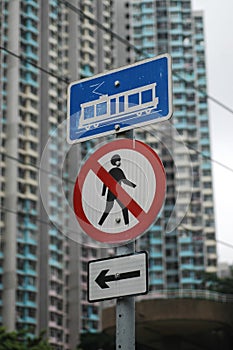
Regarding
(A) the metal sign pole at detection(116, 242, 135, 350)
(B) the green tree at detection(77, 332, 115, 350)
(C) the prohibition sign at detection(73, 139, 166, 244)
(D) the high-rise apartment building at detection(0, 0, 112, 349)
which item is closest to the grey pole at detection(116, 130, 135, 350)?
(A) the metal sign pole at detection(116, 242, 135, 350)

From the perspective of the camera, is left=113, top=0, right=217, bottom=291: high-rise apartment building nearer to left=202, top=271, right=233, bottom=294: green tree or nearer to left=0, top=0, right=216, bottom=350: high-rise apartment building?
left=0, top=0, right=216, bottom=350: high-rise apartment building

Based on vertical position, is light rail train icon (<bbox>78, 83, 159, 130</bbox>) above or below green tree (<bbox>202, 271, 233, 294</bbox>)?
below

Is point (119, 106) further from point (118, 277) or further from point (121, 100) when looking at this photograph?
point (118, 277)

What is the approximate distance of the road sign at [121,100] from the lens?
2.25 metres

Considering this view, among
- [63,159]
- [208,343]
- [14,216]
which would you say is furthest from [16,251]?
[63,159]

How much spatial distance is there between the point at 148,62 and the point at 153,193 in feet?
1.27

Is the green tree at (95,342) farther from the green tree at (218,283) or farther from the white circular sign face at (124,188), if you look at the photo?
Result: the white circular sign face at (124,188)

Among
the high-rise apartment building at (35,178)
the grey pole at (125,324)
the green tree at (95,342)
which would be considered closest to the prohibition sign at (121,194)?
the grey pole at (125,324)

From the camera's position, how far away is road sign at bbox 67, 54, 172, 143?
2.25 metres

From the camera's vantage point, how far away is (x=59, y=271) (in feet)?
160

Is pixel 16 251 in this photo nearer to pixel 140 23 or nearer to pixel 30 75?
pixel 30 75

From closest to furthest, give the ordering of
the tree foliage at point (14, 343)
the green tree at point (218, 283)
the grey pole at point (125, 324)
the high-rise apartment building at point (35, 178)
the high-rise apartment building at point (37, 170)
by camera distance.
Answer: the grey pole at point (125, 324) → the tree foliage at point (14, 343) → the green tree at point (218, 283) → the high-rise apartment building at point (35, 178) → the high-rise apartment building at point (37, 170)

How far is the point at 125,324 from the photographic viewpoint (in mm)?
2088

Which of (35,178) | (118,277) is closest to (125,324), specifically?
(118,277)
